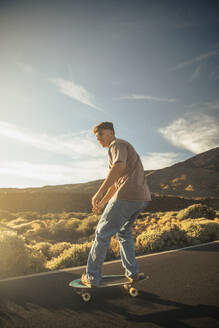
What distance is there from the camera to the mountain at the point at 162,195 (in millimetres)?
40625

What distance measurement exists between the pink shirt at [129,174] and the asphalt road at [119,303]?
1268 mm

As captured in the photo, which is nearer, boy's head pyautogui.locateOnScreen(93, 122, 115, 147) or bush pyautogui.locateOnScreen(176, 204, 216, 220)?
boy's head pyautogui.locateOnScreen(93, 122, 115, 147)

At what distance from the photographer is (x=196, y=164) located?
384ft

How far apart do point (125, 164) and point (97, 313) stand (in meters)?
1.70

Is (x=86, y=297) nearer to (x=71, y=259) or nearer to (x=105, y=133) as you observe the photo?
(x=105, y=133)

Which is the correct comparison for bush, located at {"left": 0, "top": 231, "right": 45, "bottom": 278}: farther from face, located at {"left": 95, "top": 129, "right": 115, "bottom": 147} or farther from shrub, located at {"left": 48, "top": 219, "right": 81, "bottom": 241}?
shrub, located at {"left": 48, "top": 219, "right": 81, "bottom": 241}

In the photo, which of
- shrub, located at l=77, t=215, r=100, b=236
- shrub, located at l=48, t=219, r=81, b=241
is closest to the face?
shrub, located at l=48, t=219, r=81, b=241

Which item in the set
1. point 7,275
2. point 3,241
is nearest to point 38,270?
point 7,275

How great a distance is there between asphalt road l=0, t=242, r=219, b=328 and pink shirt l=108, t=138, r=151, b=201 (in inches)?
49.9

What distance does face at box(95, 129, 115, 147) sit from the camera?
3.19 metres

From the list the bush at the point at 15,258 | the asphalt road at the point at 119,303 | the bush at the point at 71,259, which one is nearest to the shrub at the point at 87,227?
the bush at the point at 71,259

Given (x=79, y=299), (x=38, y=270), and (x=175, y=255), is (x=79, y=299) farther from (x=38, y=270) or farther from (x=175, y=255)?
(x=175, y=255)

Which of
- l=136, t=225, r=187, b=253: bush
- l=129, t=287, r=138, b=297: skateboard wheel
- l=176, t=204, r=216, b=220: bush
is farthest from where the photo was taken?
l=176, t=204, r=216, b=220: bush

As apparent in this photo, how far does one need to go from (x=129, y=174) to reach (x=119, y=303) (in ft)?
5.18
